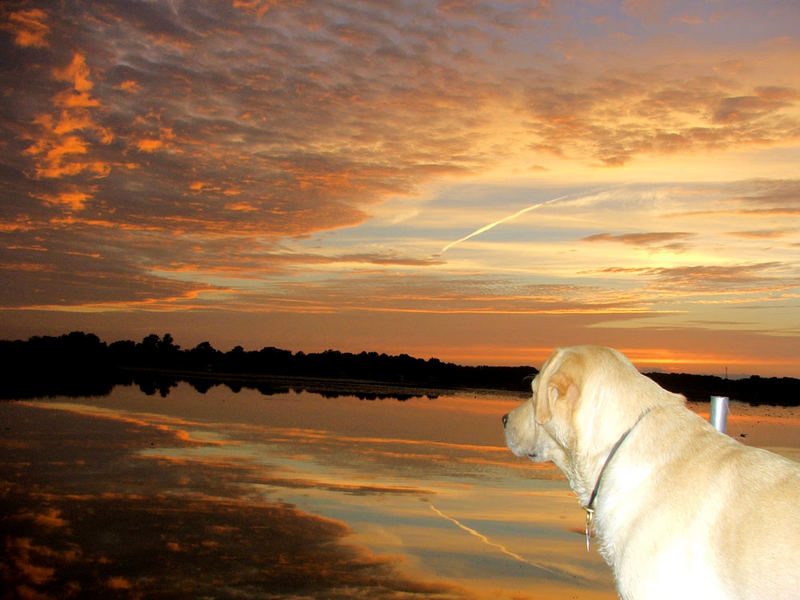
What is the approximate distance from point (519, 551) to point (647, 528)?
5.89 m

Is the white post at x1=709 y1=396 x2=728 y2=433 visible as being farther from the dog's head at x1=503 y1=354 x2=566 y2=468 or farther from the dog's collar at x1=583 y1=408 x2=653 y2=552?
the dog's collar at x1=583 y1=408 x2=653 y2=552

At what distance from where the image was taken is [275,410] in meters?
25.5

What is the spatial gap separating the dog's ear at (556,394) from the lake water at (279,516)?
414cm

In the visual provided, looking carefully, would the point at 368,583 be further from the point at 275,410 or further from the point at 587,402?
the point at 275,410

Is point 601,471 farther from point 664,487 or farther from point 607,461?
point 664,487

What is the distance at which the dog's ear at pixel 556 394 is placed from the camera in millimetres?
3992

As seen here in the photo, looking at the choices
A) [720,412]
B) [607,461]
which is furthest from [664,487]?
[720,412]

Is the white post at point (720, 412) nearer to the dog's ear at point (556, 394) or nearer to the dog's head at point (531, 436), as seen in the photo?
the dog's head at point (531, 436)

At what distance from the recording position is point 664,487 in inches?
136

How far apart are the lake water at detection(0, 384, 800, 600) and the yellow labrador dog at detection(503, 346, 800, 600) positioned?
4.27 meters

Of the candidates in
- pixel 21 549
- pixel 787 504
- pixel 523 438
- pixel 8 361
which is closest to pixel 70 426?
pixel 21 549

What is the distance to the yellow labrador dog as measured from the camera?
3088 millimetres

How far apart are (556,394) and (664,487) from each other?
0.81 meters

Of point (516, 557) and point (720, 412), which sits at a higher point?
point (720, 412)
